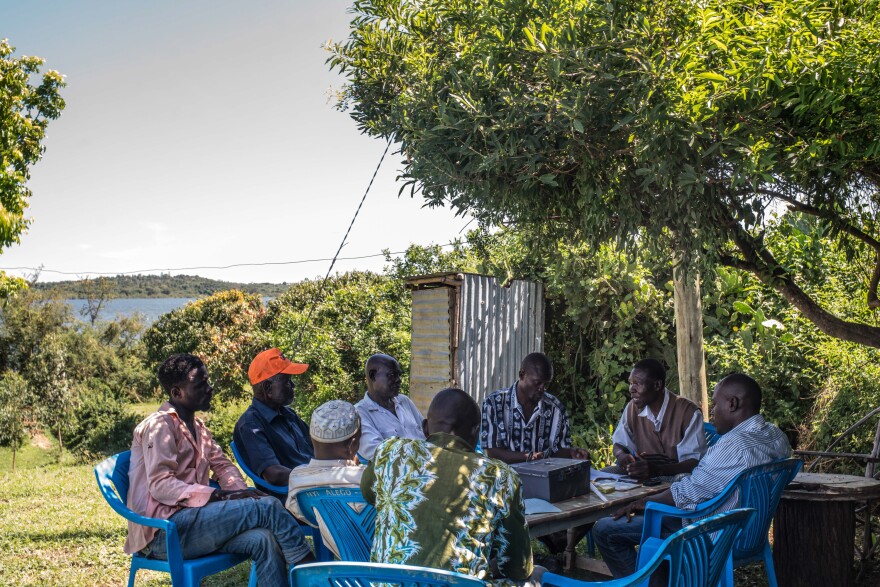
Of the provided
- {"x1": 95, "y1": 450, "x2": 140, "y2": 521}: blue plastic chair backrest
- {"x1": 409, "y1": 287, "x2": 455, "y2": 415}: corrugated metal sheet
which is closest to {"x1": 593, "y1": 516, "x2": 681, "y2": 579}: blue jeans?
{"x1": 95, "y1": 450, "x2": 140, "y2": 521}: blue plastic chair backrest

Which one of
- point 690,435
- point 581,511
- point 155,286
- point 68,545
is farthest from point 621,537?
point 155,286

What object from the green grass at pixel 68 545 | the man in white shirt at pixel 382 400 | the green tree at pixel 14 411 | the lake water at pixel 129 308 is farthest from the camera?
the lake water at pixel 129 308

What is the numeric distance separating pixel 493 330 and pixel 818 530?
16.4 feet

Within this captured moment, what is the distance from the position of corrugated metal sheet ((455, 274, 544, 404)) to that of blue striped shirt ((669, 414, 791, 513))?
4.82 metres

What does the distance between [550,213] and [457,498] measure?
299 centimetres

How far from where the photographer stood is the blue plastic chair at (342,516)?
10.1ft

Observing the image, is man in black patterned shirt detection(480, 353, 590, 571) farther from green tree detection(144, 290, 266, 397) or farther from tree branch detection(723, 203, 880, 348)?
green tree detection(144, 290, 266, 397)

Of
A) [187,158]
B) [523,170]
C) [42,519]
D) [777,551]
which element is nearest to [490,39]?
[523,170]

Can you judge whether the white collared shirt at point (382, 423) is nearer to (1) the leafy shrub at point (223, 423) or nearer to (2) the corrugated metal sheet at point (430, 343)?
(2) the corrugated metal sheet at point (430, 343)

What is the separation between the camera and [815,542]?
168 inches

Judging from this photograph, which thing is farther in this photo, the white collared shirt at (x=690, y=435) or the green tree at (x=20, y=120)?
the green tree at (x=20, y=120)

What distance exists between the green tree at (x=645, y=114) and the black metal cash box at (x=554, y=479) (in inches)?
57.8

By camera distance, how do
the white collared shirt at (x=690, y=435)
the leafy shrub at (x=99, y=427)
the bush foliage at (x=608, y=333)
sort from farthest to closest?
the leafy shrub at (x=99, y=427) → the bush foliage at (x=608, y=333) → the white collared shirt at (x=690, y=435)

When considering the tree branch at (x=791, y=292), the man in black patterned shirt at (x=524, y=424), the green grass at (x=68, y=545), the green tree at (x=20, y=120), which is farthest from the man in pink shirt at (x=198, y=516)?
the green tree at (x=20, y=120)
